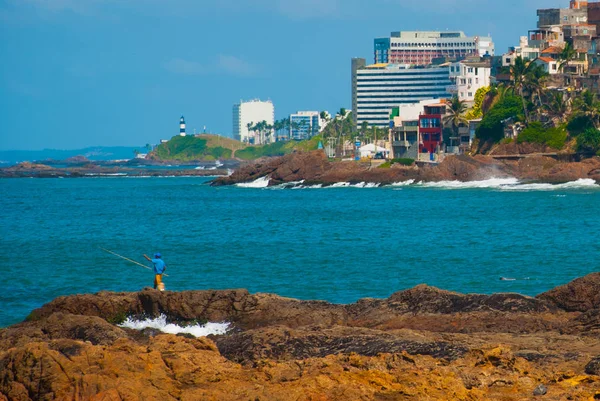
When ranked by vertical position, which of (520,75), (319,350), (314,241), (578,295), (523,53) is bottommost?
(314,241)

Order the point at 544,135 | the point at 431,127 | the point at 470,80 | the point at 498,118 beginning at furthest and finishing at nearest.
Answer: the point at 470,80, the point at 431,127, the point at 498,118, the point at 544,135

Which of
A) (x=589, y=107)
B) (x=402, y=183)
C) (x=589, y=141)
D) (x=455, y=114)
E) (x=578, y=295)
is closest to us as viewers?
(x=578, y=295)

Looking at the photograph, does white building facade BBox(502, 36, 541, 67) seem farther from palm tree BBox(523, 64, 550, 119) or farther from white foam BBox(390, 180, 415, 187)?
white foam BBox(390, 180, 415, 187)

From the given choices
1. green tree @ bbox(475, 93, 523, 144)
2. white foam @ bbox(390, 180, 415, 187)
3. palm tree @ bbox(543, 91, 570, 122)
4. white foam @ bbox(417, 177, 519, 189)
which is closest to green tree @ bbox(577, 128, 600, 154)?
white foam @ bbox(417, 177, 519, 189)

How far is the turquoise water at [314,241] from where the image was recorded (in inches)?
1483

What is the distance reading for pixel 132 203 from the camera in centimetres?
9506

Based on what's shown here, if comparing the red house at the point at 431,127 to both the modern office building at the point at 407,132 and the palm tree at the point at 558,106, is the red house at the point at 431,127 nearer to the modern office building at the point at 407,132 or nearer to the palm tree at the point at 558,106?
the modern office building at the point at 407,132

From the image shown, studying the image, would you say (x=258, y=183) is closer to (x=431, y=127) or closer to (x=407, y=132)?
(x=407, y=132)

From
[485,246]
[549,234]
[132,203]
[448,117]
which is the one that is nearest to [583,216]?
[549,234]

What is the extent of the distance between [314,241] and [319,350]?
1383 inches

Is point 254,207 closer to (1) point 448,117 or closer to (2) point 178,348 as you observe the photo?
(1) point 448,117

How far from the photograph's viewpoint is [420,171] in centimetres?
11338

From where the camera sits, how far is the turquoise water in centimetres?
3766

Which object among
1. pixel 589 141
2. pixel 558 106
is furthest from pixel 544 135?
pixel 589 141
